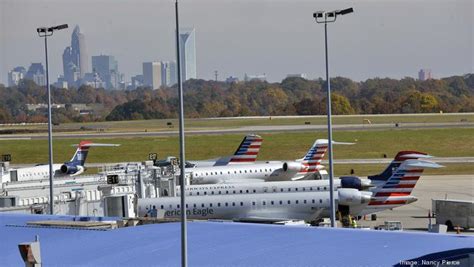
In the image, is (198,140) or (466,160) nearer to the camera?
(466,160)

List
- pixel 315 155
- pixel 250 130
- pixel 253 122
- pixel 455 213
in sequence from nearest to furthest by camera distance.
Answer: pixel 455 213 < pixel 315 155 < pixel 250 130 < pixel 253 122

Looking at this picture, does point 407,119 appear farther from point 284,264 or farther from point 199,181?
point 284,264

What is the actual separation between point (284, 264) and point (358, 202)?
90.5 feet

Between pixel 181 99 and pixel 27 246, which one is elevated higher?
pixel 181 99

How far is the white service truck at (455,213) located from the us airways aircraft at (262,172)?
2309 centimetres

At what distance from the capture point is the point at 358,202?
51.4 m

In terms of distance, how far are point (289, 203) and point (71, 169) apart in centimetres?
3213

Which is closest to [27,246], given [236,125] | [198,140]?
[198,140]

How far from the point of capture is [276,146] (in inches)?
4963

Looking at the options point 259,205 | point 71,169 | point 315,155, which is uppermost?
point 315,155

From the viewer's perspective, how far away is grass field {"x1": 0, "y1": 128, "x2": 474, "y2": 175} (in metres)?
114

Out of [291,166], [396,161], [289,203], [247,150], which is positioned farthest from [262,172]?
[289,203]

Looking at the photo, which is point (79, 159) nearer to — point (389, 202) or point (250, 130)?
point (389, 202)

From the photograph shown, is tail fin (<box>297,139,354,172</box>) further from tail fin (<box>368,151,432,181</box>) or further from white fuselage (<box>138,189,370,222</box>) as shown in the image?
white fuselage (<box>138,189,370,222</box>)
